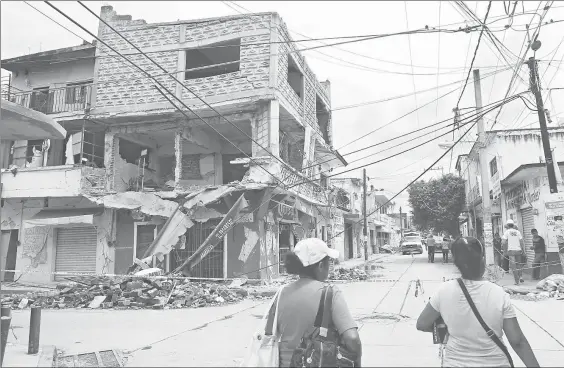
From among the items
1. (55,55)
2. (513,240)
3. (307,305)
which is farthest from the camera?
(55,55)

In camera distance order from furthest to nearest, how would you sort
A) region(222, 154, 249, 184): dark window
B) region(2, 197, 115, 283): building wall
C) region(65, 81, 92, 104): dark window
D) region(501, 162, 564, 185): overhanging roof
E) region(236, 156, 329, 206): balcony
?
region(222, 154, 249, 184): dark window, region(65, 81, 92, 104): dark window, region(2, 197, 115, 283): building wall, region(236, 156, 329, 206): balcony, region(501, 162, 564, 185): overhanging roof

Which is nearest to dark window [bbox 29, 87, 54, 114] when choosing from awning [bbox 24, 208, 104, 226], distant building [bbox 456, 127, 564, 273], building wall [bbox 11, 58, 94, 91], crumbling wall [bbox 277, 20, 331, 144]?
building wall [bbox 11, 58, 94, 91]

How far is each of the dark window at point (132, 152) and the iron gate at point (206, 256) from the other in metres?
4.49

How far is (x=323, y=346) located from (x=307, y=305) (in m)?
0.25

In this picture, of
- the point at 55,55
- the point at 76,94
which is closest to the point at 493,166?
the point at 76,94

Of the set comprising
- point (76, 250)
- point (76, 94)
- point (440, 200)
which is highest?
point (76, 94)

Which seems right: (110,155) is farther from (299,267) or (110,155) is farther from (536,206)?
(299,267)

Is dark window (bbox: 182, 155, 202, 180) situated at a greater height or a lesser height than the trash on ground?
greater

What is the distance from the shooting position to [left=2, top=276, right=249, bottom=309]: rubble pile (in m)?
10.1

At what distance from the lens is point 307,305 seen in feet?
8.39

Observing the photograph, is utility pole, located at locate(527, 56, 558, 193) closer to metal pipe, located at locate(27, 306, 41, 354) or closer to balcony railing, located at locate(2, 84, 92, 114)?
metal pipe, located at locate(27, 306, 41, 354)

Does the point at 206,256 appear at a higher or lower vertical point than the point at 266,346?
higher

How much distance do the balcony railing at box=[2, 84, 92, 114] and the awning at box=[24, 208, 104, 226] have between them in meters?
3.95

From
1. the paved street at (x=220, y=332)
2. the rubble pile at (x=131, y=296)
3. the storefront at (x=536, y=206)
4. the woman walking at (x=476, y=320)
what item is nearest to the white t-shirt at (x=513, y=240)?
the storefront at (x=536, y=206)
